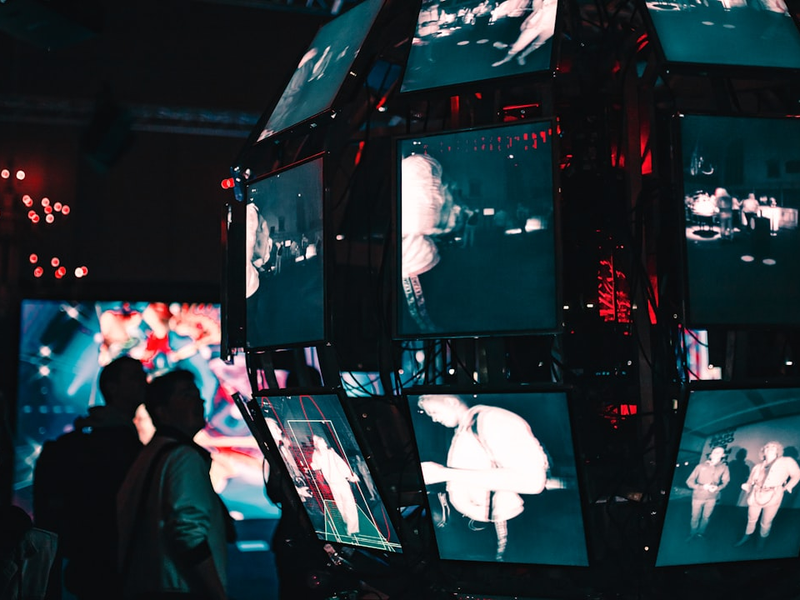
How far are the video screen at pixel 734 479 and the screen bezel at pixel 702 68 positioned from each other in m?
1.11

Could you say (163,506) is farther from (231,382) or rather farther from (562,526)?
(231,382)

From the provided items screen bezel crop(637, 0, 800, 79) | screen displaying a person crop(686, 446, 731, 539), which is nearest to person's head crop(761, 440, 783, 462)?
screen displaying a person crop(686, 446, 731, 539)

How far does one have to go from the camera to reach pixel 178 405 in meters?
3.14

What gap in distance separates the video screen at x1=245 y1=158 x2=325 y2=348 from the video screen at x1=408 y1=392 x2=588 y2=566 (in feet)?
1.90

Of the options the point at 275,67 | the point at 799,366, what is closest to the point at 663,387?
the point at 799,366

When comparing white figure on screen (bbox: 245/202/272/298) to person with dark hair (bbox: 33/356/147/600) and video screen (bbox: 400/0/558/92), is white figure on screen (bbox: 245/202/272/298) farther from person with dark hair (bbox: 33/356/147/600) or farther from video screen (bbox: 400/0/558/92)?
video screen (bbox: 400/0/558/92)

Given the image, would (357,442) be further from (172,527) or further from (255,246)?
(255,246)

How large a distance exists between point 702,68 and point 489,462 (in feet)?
5.08

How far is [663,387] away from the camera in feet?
11.6

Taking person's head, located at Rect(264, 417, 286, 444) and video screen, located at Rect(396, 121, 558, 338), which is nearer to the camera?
video screen, located at Rect(396, 121, 558, 338)

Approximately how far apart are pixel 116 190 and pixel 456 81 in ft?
18.1

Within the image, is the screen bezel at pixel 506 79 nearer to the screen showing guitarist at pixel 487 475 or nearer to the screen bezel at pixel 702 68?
the screen bezel at pixel 702 68

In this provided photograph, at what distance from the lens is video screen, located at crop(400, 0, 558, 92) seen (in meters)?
3.08

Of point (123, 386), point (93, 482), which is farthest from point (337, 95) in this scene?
point (93, 482)
